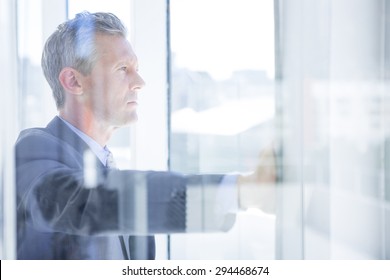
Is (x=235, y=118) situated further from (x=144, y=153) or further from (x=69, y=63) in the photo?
(x=69, y=63)

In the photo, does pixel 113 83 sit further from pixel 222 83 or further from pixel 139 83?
pixel 222 83

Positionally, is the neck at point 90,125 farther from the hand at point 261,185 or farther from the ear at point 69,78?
the hand at point 261,185

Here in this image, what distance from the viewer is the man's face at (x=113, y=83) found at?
910 millimetres

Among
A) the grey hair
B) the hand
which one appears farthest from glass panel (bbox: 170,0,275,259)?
the grey hair

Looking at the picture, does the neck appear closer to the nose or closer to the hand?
the nose

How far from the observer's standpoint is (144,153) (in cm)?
90

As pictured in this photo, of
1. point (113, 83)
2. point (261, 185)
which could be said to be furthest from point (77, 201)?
point (261, 185)

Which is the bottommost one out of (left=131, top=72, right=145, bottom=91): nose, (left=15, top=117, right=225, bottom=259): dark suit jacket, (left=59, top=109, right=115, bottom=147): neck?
(left=15, top=117, right=225, bottom=259): dark suit jacket

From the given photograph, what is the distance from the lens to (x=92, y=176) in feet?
2.93

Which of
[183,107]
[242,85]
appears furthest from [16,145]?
[242,85]

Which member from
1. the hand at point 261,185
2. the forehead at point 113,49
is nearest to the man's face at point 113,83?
the forehead at point 113,49

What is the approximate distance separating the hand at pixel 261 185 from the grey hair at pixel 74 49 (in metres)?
0.36

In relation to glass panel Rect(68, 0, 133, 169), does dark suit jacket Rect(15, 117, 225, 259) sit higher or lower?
lower

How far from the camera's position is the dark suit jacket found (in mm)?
891
